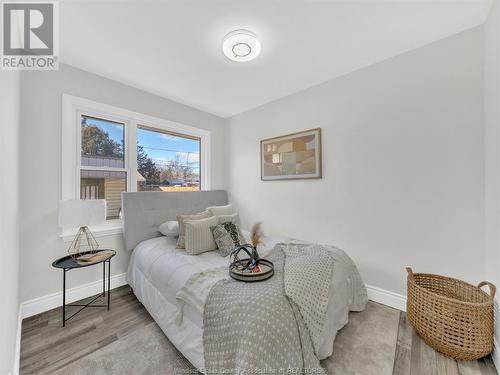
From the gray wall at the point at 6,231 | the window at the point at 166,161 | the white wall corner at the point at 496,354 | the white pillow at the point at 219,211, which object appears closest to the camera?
the gray wall at the point at 6,231

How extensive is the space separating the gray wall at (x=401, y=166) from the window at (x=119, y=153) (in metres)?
1.75

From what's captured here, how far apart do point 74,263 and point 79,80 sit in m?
1.91

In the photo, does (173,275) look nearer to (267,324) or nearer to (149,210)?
(267,324)

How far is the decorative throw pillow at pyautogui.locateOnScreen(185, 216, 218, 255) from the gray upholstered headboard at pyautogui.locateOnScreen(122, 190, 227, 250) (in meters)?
0.68

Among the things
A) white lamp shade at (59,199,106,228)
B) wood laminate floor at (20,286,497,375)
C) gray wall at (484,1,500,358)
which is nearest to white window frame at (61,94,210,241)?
white lamp shade at (59,199,106,228)

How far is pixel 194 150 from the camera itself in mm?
3568

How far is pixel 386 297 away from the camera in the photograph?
213cm

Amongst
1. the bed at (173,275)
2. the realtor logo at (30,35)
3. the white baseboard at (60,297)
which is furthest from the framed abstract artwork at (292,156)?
the realtor logo at (30,35)

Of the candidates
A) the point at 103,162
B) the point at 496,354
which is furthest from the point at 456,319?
the point at 103,162

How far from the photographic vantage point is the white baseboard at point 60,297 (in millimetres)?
1938

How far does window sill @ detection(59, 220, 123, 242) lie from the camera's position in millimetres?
2156

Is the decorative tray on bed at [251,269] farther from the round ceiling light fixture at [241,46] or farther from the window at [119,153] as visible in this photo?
the window at [119,153]

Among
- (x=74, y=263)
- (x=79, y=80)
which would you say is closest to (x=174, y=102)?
(x=79, y=80)

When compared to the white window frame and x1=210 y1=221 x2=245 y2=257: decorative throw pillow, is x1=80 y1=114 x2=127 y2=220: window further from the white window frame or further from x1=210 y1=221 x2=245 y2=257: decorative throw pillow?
x1=210 y1=221 x2=245 y2=257: decorative throw pillow
